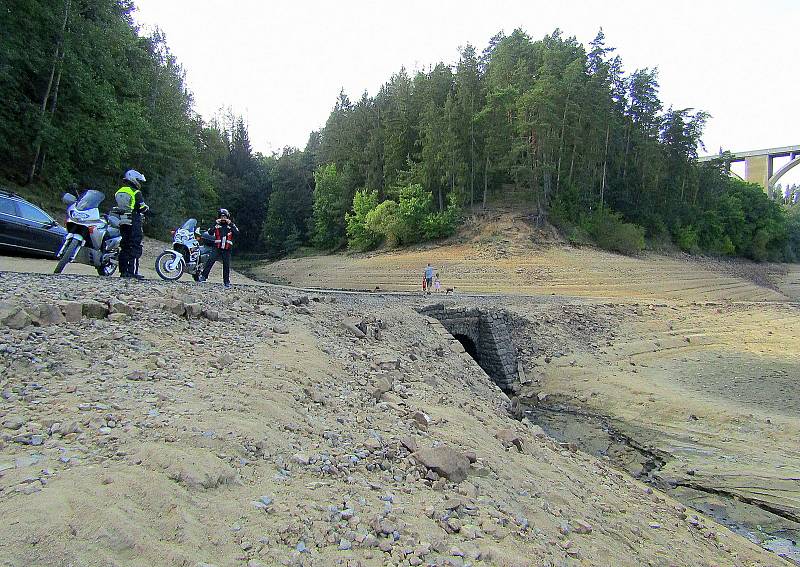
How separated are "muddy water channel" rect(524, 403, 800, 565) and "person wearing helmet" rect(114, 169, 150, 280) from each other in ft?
28.0

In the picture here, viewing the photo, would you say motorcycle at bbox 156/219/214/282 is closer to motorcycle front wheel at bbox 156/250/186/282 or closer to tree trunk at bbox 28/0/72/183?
motorcycle front wheel at bbox 156/250/186/282

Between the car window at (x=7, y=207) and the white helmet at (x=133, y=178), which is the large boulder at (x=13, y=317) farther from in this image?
the car window at (x=7, y=207)

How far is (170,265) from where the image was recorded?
9625 millimetres

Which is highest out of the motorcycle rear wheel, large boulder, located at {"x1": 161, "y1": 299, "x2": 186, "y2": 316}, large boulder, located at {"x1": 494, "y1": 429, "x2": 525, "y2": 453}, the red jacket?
the red jacket

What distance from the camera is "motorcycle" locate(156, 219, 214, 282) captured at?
9.60 metres

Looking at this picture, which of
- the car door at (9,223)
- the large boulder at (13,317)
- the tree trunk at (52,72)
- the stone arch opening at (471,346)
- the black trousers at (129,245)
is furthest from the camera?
the tree trunk at (52,72)

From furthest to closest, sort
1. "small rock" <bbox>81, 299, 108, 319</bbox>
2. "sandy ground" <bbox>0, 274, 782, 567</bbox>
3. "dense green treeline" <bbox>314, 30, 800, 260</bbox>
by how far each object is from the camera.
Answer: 1. "dense green treeline" <bbox>314, 30, 800, 260</bbox>
2. "small rock" <bbox>81, 299, 108, 319</bbox>
3. "sandy ground" <bbox>0, 274, 782, 567</bbox>

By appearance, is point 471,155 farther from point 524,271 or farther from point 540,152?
point 524,271

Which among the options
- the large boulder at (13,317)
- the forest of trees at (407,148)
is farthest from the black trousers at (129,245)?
the forest of trees at (407,148)

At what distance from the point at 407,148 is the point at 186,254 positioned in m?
31.7

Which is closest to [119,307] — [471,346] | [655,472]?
[655,472]

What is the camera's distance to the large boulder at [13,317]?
15.1ft

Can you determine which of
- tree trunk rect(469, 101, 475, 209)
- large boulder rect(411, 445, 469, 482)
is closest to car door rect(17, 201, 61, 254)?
large boulder rect(411, 445, 469, 482)

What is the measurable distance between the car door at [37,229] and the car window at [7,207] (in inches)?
5.5
